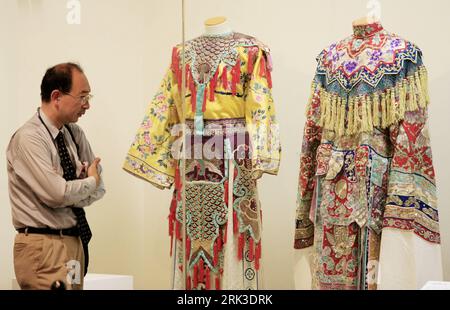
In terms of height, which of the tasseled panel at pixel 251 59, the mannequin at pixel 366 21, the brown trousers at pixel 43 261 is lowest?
the brown trousers at pixel 43 261

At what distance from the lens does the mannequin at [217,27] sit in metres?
4.04

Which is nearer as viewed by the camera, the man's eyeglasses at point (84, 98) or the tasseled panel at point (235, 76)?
the man's eyeglasses at point (84, 98)

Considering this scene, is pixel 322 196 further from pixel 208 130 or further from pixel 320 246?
pixel 208 130

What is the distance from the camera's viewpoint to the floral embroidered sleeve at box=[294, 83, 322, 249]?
157 inches

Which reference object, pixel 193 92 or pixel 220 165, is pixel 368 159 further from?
pixel 193 92

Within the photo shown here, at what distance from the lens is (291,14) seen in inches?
163

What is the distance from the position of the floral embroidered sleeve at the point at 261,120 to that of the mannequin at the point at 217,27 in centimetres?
14

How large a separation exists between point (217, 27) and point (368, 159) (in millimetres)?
784

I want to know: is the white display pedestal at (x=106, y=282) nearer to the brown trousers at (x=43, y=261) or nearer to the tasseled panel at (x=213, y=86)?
the brown trousers at (x=43, y=261)

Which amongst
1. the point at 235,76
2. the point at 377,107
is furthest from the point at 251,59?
the point at 377,107

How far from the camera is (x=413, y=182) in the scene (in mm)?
3768

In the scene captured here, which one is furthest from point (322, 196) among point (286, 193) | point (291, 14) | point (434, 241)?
point (291, 14)

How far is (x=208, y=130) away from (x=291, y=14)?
0.60 m

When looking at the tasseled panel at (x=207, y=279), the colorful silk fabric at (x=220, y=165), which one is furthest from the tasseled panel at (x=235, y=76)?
the tasseled panel at (x=207, y=279)
